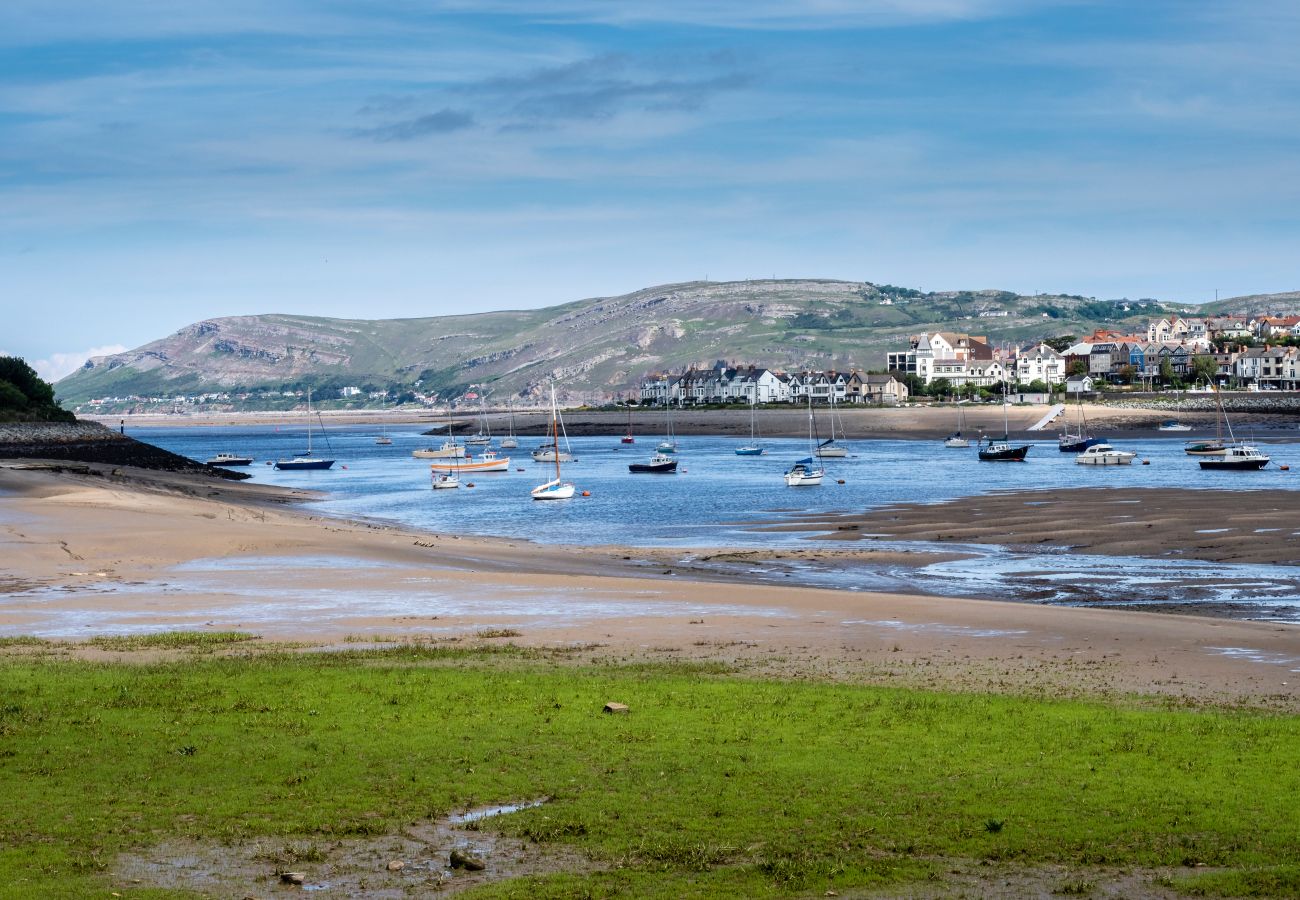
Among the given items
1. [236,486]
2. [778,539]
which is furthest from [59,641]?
[236,486]

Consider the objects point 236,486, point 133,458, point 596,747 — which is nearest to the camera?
point 596,747

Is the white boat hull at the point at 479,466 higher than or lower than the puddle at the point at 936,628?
lower

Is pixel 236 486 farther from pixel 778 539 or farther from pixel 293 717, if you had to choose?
pixel 293 717

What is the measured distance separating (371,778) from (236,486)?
83511 millimetres

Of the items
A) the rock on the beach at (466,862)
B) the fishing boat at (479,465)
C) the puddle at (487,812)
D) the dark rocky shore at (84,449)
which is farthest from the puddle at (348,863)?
the fishing boat at (479,465)

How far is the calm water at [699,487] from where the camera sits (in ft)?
218

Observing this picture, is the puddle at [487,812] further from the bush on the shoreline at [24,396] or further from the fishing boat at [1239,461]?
A: the bush on the shoreline at [24,396]

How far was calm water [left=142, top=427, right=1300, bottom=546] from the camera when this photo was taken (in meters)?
66.4

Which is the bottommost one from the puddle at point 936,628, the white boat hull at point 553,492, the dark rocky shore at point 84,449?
the white boat hull at point 553,492

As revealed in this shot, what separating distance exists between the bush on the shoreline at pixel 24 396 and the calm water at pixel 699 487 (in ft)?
71.5

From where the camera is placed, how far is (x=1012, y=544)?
172 feet

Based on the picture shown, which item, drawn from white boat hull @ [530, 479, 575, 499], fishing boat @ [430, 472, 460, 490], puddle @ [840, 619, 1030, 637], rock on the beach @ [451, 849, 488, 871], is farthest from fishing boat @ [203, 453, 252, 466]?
rock on the beach @ [451, 849, 488, 871]

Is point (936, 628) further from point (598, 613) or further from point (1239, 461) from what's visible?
point (1239, 461)

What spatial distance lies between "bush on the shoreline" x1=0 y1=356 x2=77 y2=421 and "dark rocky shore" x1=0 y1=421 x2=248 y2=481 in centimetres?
357
